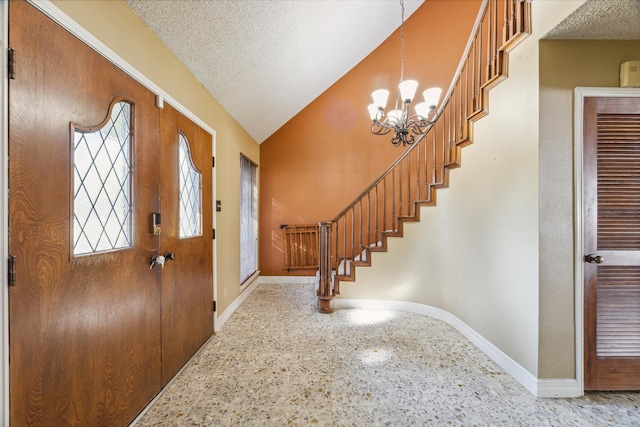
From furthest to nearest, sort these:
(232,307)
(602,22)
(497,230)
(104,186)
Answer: (232,307) < (497,230) < (602,22) < (104,186)

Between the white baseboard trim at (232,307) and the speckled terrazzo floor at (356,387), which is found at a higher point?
the white baseboard trim at (232,307)

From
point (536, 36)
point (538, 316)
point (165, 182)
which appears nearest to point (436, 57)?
point (536, 36)

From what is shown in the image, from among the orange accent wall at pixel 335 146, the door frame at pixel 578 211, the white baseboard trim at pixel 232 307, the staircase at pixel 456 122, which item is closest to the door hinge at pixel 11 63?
the white baseboard trim at pixel 232 307

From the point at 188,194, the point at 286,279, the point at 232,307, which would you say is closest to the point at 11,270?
the point at 188,194

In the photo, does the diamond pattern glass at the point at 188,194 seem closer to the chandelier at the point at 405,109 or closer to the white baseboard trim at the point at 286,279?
the chandelier at the point at 405,109

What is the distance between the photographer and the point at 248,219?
4.07 meters

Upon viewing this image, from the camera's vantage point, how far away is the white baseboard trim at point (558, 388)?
67.8 inches

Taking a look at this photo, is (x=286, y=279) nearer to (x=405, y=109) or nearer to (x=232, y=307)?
(x=232, y=307)

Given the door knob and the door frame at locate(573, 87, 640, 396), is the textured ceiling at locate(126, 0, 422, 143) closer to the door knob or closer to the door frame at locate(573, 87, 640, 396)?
the door frame at locate(573, 87, 640, 396)

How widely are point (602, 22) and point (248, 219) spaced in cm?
407

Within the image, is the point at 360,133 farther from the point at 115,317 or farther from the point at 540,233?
the point at 115,317

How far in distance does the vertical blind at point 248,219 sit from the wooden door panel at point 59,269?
2206mm

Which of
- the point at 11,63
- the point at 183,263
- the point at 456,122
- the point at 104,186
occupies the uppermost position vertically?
the point at 456,122

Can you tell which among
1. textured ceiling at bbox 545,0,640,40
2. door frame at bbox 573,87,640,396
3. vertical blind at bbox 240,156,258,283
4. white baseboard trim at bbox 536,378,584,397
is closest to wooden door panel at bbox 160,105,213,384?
vertical blind at bbox 240,156,258,283
